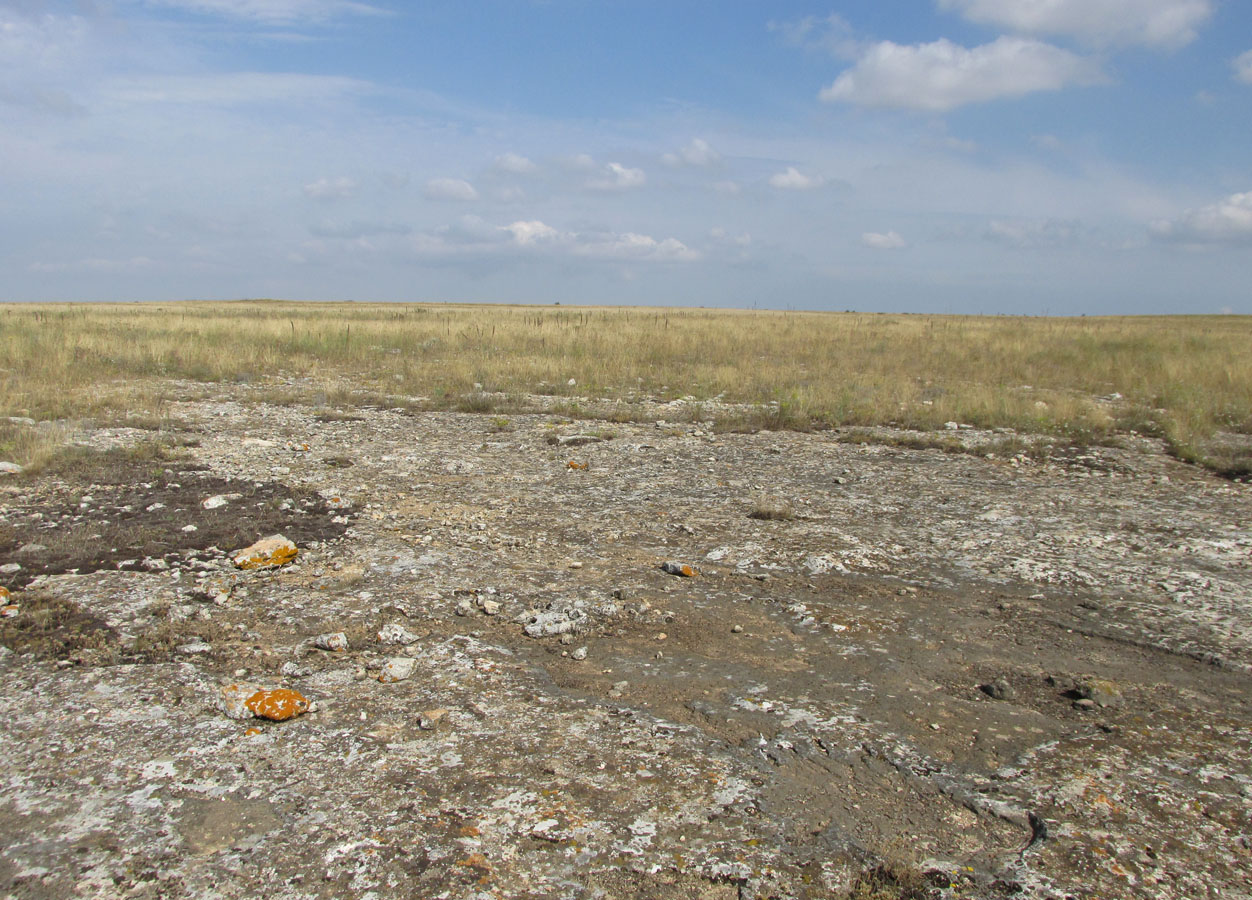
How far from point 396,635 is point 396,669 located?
334mm

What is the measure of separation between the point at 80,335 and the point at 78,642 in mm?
16235

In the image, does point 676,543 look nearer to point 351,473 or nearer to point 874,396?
point 351,473

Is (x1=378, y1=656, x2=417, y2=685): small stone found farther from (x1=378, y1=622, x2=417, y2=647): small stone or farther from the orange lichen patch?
the orange lichen patch

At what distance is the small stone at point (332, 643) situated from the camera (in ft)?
11.7

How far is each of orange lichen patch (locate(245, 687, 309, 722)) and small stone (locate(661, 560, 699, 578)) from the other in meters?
2.27

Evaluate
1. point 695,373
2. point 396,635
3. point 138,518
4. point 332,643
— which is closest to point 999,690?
point 396,635

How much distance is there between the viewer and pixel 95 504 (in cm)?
572

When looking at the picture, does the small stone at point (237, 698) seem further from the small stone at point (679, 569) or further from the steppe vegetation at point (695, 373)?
the steppe vegetation at point (695, 373)

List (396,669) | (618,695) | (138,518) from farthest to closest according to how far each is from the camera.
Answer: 1. (138,518)
2. (396,669)
3. (618,695)

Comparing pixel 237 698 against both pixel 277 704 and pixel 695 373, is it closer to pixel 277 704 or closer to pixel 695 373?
pixel 277 704

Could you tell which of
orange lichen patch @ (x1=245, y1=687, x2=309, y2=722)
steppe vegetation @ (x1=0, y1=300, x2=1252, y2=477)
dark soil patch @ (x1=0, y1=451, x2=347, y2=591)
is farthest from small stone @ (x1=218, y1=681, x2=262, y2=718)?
steppe vegetation @ (x1=0, y1=300, x2=1252, y2=477)

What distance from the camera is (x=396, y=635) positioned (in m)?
3.69

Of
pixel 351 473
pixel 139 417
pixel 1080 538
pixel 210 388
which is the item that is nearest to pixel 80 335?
pixel 210 388

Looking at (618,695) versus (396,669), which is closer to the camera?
(618,695)
